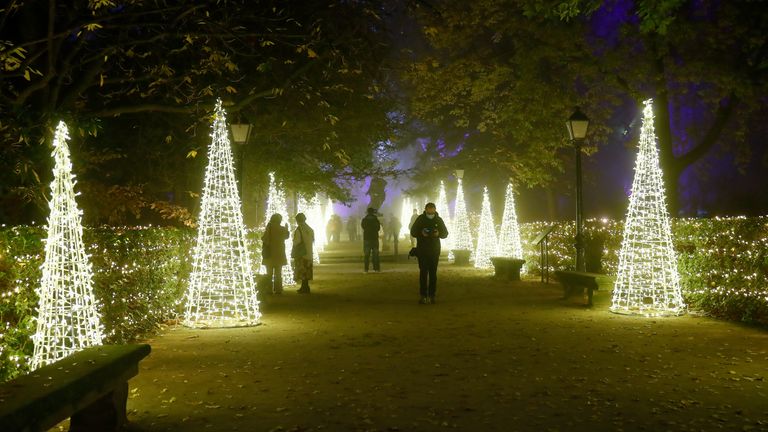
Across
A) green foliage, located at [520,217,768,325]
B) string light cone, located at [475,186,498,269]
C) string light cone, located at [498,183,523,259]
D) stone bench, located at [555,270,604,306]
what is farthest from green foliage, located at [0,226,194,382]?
string light cone, located at [475,186,498,269]

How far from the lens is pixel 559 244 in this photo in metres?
21.3

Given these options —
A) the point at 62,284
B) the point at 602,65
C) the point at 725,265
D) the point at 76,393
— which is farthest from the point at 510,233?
the point at 76,393

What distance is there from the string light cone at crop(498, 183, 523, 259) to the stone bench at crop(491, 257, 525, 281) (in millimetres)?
1943

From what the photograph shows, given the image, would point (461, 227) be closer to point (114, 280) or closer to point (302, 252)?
point (302, 252)

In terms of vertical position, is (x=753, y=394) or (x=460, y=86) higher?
(x=460, y=86)

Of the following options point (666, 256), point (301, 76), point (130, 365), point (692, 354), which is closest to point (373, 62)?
point (301, 76)

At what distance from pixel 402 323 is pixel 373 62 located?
4849 mm

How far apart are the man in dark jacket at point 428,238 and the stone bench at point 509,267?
615cm

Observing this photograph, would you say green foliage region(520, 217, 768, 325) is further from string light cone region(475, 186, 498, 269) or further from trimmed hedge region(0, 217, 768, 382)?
string light cone region(475, 186, 498, 269)

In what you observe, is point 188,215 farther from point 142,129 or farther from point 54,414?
point 54,414

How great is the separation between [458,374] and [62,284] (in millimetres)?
4247

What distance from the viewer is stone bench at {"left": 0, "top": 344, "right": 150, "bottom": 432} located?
4266 mm

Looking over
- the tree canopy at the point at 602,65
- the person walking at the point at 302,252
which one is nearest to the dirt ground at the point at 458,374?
the person walking at the point at 302,252

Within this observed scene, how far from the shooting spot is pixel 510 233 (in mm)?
23469
